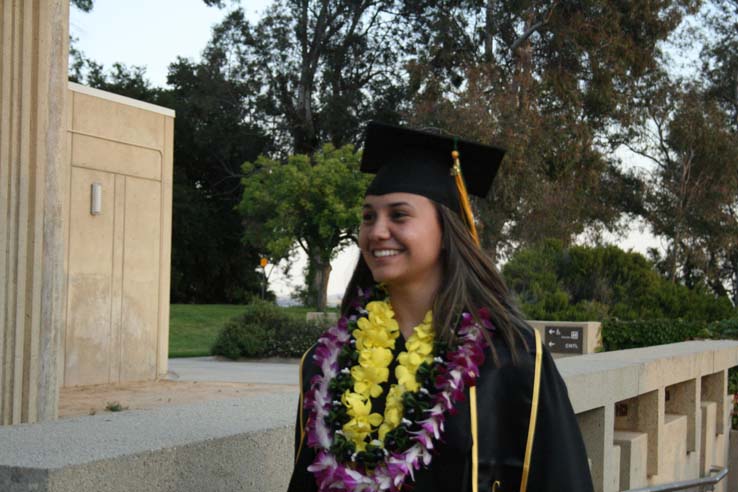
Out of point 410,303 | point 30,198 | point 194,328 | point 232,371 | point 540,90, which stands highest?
point 540,90

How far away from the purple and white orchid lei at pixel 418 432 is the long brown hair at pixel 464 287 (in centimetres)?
3

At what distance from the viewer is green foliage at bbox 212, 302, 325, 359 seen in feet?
68.9

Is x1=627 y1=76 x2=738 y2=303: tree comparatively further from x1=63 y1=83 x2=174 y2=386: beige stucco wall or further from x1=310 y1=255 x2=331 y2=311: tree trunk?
x1=63 y1=83 x2=174 y2=386: beige stucco wall

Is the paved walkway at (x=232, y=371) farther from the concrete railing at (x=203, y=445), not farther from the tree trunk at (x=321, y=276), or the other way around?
the tree trunk at (x=321, y=276)

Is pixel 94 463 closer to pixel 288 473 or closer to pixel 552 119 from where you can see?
pixel 288 473

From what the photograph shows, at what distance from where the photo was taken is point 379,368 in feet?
7.88

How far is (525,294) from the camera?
19969 millimetres

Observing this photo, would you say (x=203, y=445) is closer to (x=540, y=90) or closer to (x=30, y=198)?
(x=30, y=198)

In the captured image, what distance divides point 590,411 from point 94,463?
3017 mm

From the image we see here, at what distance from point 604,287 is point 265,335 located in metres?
7.18

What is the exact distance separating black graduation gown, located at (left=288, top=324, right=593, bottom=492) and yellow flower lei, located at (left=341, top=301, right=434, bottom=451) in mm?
156

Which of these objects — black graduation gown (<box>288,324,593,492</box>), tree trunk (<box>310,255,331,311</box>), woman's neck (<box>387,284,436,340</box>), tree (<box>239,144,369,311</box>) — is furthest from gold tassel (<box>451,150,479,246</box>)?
tree trunk (<box>310,255,331,311</box>)

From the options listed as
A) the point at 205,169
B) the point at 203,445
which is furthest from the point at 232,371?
the point at 205,169

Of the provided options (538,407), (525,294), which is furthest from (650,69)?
(538,407)
